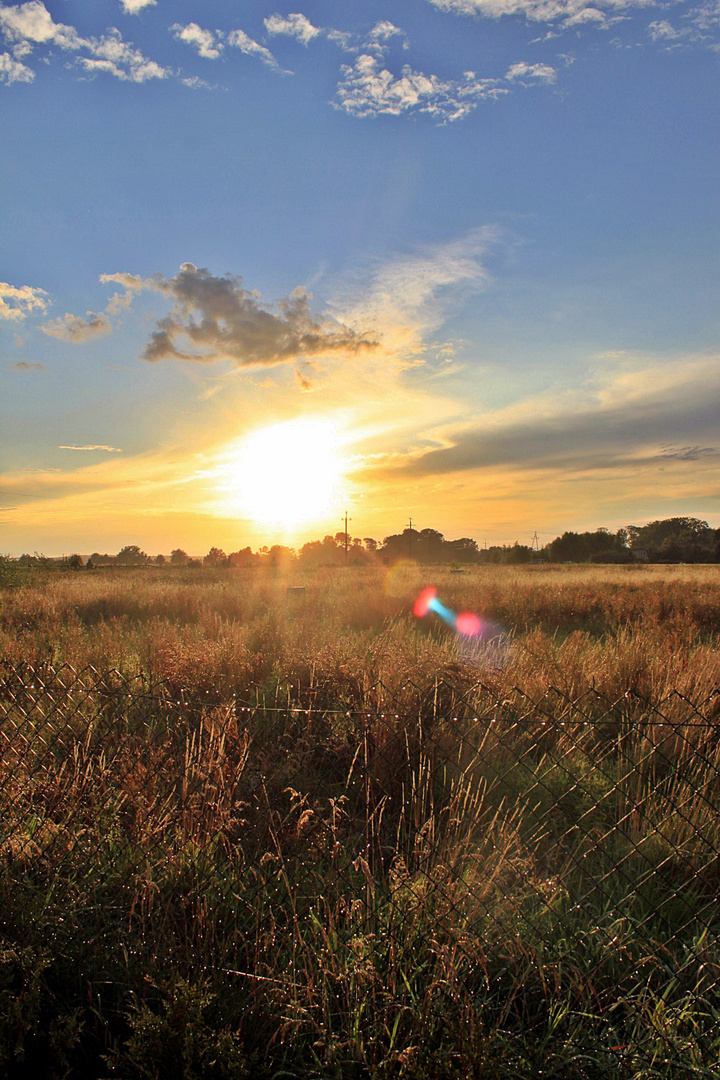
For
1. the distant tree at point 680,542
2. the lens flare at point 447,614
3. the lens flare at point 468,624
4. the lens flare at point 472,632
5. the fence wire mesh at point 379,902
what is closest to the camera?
the fence wire mesh at point 379,902

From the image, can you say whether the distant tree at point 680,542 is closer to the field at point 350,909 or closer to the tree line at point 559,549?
the tree line at point 559,549

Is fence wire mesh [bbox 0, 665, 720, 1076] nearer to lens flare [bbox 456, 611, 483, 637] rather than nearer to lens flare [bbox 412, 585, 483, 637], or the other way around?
lens flare [bbox 456, 611, 483, 637]

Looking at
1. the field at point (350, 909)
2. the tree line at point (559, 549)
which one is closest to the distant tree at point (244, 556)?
the tree line at point (559, 549)

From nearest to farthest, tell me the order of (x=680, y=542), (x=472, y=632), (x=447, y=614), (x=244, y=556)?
(x=472, y=632) → (x=447, y=614) → (x=244, y=556) → (x=680, y=542)

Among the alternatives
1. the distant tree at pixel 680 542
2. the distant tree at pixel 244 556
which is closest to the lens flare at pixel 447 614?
the distant tree at pixel 244 556

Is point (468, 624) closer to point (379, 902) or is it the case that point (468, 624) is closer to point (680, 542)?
point (379, 902)

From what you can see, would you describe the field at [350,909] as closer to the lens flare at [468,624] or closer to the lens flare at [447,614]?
the lens flare at [468,624]

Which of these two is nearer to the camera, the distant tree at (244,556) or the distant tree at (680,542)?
the distant tree at (244,556)

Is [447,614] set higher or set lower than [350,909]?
higher

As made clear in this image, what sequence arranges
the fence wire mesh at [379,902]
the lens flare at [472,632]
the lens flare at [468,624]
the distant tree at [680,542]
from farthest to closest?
1. the distant tree at [680,542]
2. the lens flare at [468,624]
3. the lens flare at [472,632]
4. the fence wire mesh at [379,902]

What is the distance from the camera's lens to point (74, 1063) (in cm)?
237

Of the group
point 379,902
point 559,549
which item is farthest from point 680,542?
point 379,902

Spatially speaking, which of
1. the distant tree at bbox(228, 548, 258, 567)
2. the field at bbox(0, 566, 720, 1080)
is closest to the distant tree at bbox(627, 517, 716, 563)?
the distant tree at bbox(228, 548, 258, 567)

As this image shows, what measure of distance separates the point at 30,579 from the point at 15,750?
18.4m
